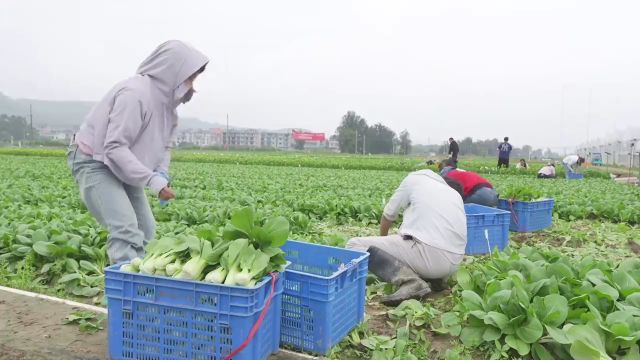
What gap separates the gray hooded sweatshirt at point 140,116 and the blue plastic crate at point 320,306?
123 cm

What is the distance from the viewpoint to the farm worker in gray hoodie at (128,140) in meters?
3.44

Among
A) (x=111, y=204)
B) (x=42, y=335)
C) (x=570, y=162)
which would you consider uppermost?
(x=570, y=162)

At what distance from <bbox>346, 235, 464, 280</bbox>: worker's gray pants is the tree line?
50.1 meters

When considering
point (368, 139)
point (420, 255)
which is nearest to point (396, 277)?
point (420, 255)

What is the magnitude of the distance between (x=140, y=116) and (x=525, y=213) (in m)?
5.37

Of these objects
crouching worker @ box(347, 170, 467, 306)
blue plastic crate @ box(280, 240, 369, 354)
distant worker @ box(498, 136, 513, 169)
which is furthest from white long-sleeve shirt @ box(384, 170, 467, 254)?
distant worker @ box(498, 136, 513, 169)

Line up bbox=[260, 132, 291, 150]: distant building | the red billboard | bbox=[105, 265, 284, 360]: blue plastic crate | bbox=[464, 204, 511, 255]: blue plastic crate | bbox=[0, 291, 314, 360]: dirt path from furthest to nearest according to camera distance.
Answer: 1. bbox=[260, 132, 291, 150]: distant building
2. the red billboard
3. bbox=[464, 204, 511, 255]: blue plastic crate
4. bbox=[0, 291, 314, 360]: dirt path
5. bbox=[105, 265, 284, 360]: blue plastic crate

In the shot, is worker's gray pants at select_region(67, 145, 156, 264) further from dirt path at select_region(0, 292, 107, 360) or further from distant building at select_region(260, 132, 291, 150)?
distant building at select_region(260, 132, 291, 150)

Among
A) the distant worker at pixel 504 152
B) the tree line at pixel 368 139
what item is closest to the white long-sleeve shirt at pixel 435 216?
the distant worker at pixel 504 152

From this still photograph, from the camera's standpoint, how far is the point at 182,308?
2.51m

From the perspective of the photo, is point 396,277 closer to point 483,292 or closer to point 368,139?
point 483,292

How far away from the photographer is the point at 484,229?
5492mm

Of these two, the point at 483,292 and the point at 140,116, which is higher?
the point at 140,116

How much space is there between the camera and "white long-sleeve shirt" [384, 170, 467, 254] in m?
4.07
